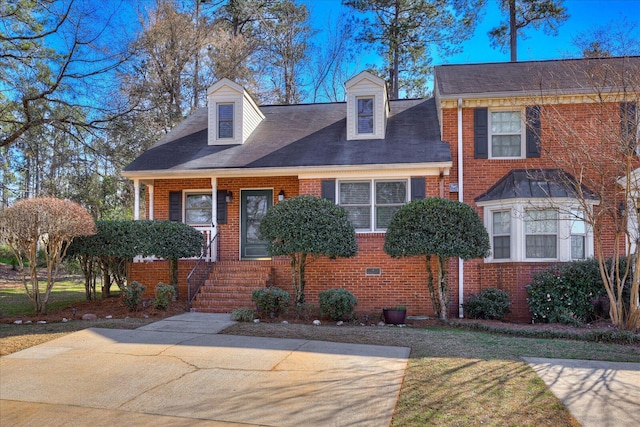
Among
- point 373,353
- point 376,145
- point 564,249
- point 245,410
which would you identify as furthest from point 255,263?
point 245,410

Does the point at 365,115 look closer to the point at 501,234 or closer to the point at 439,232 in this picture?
the point at 501,234

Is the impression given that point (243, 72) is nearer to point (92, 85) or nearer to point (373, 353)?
point (92, 85)

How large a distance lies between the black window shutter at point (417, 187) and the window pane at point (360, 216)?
44.0 inches

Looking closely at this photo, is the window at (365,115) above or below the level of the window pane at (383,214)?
above

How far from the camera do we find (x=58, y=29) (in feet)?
46.8

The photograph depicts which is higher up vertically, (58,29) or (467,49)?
(467,49)

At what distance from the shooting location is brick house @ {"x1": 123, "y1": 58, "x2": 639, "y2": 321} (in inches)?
459

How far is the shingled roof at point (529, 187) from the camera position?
1141cm

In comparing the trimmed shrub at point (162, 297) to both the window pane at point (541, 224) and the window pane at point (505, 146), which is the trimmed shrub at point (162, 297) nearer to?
the window pane at point (541, 224)

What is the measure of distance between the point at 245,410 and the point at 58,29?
43.6 feet

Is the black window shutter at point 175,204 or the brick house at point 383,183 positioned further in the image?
the black window shutter at point 175,204

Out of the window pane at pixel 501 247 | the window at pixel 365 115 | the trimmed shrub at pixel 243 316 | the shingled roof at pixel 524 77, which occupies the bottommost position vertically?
the trimmed shrub at pixel 243 316

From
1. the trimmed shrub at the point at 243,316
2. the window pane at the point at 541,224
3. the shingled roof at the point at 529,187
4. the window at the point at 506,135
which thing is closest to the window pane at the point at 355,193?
the shingled roof at the point at 529,187

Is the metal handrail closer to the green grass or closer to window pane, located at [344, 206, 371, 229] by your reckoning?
the green grass
